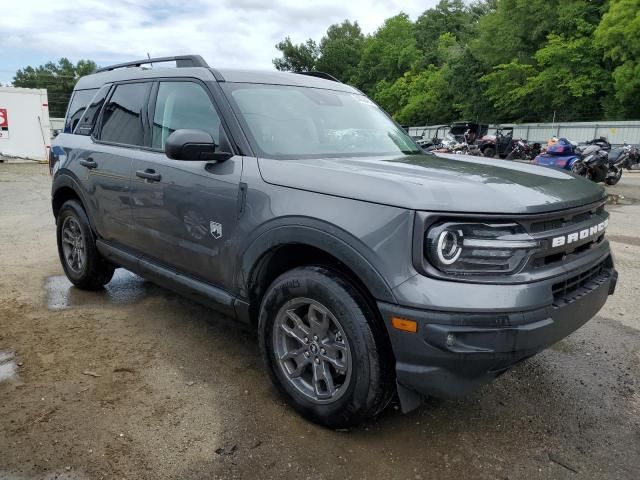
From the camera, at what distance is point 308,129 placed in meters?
3.33

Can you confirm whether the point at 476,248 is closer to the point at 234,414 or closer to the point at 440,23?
the point at 234,414

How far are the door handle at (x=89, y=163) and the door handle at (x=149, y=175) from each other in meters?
0.77

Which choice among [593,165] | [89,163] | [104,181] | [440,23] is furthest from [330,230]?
[440,23]

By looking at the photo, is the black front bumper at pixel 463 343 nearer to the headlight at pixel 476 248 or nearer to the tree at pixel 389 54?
the headlight at pixel 476 248

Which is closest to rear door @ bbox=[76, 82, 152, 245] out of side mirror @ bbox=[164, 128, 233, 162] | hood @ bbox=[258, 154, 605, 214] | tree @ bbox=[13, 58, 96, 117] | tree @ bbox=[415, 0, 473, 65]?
side mirror @ bbox=[164, 128, 233, 162]

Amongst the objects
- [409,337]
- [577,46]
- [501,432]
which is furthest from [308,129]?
[577,46]

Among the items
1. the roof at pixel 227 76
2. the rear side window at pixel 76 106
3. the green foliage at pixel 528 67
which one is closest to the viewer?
the roof at pixel 227 76

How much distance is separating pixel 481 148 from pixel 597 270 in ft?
67.5

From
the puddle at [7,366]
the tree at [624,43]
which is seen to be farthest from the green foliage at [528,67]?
the puddle at [7,366]

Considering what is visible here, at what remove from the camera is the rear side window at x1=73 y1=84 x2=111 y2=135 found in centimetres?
445

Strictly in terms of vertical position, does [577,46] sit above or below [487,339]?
above

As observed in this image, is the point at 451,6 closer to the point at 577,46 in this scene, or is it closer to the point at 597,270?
the point at 577,46

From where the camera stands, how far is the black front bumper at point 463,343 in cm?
216

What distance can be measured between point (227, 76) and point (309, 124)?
61cm
